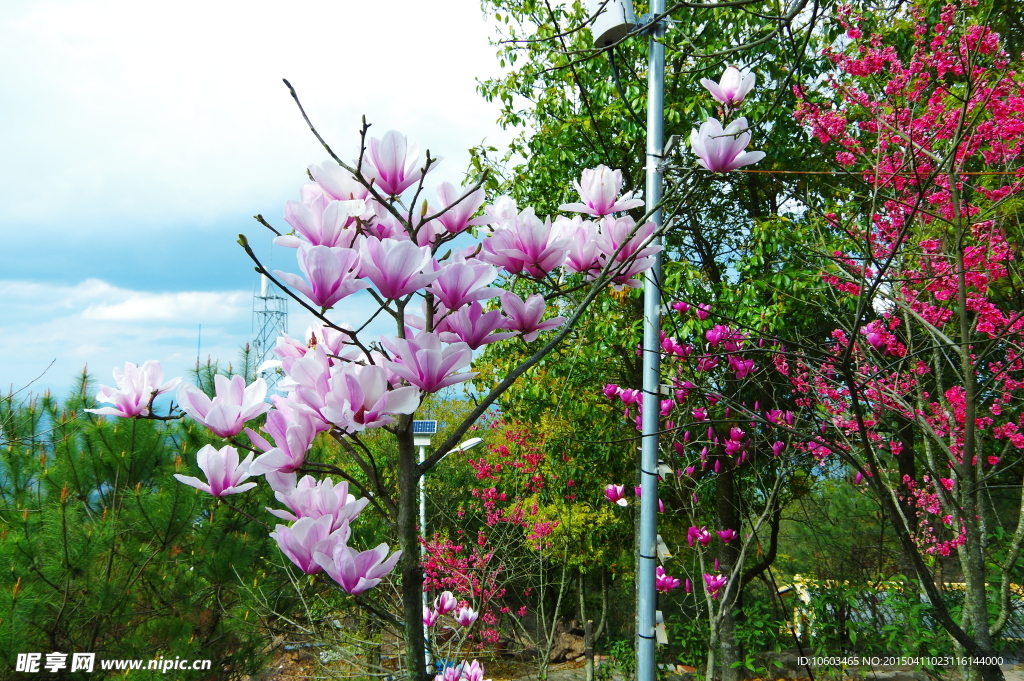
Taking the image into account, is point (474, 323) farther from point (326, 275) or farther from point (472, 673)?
point (472, 673)

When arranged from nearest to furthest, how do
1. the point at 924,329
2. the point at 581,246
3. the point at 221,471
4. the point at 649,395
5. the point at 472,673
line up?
1. the point at 221,471
2. the point at 581,246
3. the point at 472,673
4. the point at 649,395
5. the point at 924,329

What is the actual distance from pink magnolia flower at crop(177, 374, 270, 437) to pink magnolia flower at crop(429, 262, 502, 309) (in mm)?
254

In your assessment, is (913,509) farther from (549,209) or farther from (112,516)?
(112,516)

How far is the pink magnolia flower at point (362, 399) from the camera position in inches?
25.6

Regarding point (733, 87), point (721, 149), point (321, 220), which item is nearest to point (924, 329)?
point (733, 87)

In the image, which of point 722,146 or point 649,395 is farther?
point 649,395

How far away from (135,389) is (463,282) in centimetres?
46

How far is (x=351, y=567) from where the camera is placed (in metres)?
0.67

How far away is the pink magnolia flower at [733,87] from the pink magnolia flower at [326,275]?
73cm

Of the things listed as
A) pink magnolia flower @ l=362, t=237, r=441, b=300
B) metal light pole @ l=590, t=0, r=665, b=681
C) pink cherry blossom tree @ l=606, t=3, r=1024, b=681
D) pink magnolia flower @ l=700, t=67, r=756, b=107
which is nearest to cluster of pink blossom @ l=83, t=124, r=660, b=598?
pink magnolia flower @ l=362, t=237, r=441, b=300

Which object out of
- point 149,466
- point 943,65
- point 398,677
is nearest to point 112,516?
point 149,466

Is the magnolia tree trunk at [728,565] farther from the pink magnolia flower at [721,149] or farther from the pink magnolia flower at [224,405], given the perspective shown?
the pink magnolia flower at [224,405]

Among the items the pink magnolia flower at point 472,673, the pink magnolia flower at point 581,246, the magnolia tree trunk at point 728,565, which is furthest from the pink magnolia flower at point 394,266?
the magnolia tree trunk at point 728,565

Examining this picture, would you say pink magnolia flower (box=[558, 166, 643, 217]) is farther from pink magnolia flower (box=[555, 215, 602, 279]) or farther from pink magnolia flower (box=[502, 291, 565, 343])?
pink magnolia flower (box=[502, 291, 565, 343])
